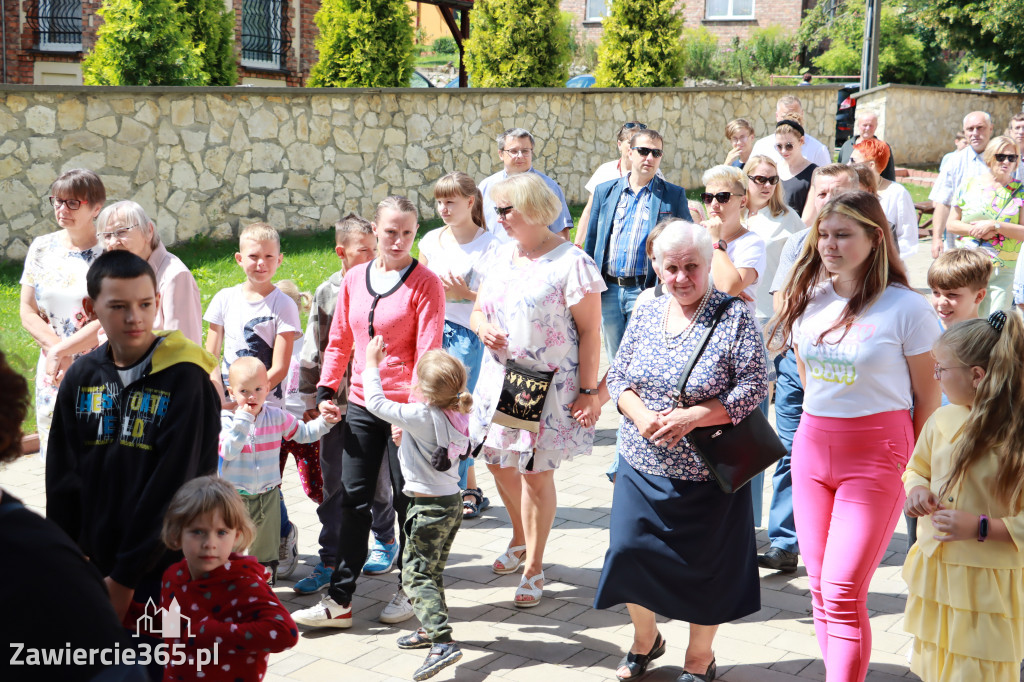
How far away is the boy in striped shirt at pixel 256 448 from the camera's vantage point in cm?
453

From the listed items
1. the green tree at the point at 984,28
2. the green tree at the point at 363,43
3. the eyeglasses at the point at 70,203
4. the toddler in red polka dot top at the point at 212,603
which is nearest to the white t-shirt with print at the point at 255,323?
the eyeglasses at the point at 70,203

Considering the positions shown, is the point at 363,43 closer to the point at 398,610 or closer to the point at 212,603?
the point at 398,610

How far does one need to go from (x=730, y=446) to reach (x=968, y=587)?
937 mm

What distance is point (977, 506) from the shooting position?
11.4 feet

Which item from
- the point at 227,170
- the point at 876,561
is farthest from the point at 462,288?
the point at 227,170

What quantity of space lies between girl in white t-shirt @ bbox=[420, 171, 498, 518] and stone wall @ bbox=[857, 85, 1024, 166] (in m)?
18.4

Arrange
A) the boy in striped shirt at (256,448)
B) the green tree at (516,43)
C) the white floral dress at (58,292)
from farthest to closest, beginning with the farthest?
the green tree at (516,43), the white floral dress at (58,292), the boy in striped shirt at (256,448)

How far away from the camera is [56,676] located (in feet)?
5.87

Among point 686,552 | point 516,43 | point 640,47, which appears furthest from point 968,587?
point 640,47

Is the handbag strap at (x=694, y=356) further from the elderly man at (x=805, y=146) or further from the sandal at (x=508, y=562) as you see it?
the elderly man at (x=805, y=146)

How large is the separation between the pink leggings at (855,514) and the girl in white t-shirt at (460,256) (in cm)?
242

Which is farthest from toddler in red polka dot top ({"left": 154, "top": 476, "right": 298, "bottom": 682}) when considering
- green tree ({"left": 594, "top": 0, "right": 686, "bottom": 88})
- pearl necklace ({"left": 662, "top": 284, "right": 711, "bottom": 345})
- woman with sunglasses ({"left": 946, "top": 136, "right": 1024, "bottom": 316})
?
green tree ({"left": 594, "top": 0, "right": 686, "bottom": 88})

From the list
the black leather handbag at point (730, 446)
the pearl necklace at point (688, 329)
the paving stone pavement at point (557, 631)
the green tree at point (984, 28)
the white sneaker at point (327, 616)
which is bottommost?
the paving stone pavement at point (557, 631)

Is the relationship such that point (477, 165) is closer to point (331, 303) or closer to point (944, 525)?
point (331, 303)
